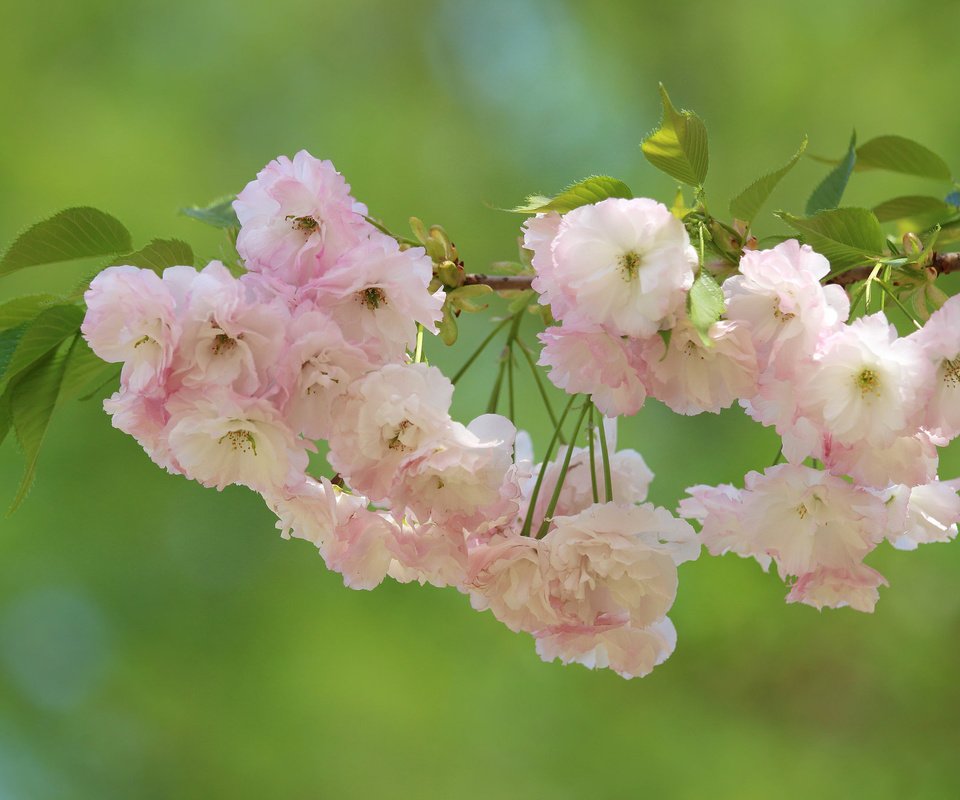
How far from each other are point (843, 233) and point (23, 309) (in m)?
0.60

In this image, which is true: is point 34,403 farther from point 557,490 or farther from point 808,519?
point 808,519

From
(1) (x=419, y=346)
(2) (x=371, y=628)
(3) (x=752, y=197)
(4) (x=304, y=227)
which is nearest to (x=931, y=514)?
(3) (x=752, y=197)

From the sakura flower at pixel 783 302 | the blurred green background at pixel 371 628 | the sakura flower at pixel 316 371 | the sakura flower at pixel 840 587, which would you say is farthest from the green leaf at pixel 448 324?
the blurred green background at pixel 371 628

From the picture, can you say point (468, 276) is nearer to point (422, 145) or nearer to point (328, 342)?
point (328, 342)

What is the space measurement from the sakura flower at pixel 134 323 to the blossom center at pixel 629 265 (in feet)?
0.93

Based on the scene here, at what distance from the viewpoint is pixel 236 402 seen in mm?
703

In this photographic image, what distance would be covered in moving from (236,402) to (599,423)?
1.10ft

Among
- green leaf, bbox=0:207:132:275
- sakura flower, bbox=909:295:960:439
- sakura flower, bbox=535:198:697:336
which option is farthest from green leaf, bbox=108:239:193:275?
sakura flower, bbox=909:295:960:439

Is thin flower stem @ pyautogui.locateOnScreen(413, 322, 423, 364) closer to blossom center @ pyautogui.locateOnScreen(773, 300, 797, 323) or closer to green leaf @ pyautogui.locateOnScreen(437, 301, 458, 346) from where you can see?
green leaf @ pyautogui.locateOnScreen(437, 301, 458, 346)

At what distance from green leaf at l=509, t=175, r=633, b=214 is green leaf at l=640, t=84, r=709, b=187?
0.03 m

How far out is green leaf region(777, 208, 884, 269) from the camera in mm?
764

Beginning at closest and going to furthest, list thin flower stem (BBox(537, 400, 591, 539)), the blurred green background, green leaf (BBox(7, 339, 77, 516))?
green leaf (BBox(7, 339, 77, 516)) < thin flower stem (BBox(537, 400, 591, 539)) < the blurred green background

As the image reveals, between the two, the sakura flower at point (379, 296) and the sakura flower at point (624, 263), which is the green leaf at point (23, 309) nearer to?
the sakura flower at point (379, 296)

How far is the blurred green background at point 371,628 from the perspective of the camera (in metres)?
4.46
